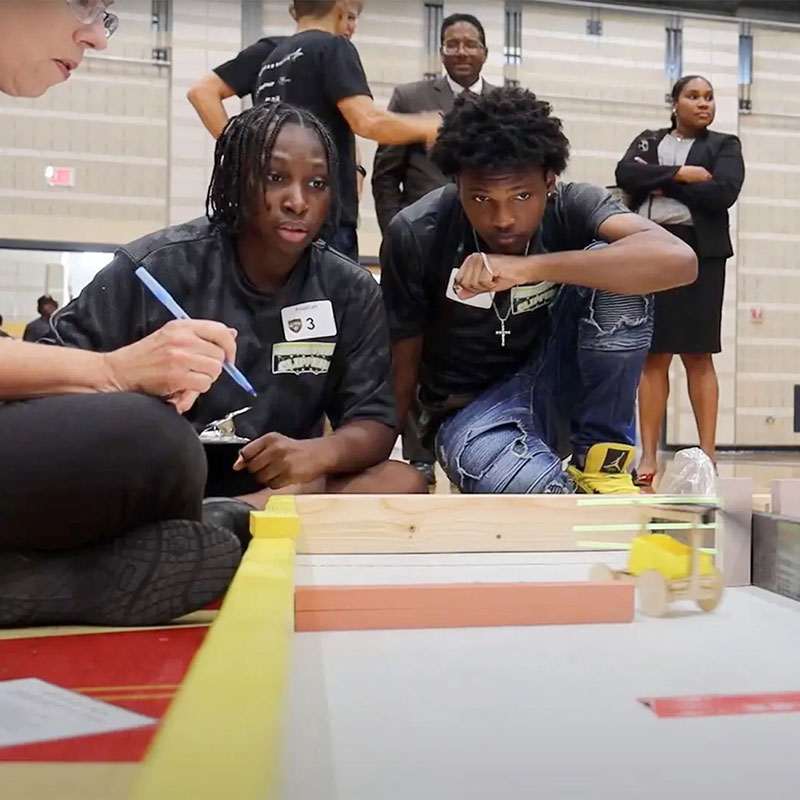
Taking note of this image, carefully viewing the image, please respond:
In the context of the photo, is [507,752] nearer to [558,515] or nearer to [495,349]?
[558,515]

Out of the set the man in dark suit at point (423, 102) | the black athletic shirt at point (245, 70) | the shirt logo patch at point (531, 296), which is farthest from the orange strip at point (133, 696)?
the man in dark suit at point (423, 102)

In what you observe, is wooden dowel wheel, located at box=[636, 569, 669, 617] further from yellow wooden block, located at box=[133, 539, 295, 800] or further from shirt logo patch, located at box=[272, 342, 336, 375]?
shirt logo patch, located at box=[272, 342, 336, 375]

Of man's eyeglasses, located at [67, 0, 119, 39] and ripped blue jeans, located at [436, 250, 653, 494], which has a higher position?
man's eyeglasses, located at [67, 0, 119, 39]

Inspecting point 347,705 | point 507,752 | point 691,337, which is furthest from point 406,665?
point 691,337

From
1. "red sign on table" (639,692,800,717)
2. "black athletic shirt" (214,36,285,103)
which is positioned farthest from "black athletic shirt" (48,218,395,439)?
"red sign on table" (639,692,800,717)

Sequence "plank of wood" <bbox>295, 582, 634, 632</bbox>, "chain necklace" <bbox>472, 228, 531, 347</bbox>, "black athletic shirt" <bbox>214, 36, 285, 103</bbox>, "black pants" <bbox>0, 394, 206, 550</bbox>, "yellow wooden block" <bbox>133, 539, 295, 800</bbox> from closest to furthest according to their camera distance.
→ "yellow wooden block" <bbox>133, 539, 295, 800</bbox> < "black pants" <bbox>0, 394, 206, 550</bbox> < "plank of wood" <bbox>295, 582, 634, 632</bbox> < "chain necklace" <bbox>472, 228, 531, 347</bbox> < "black athletic shirt" <bbox>214, 36, 285, 103</bbox>

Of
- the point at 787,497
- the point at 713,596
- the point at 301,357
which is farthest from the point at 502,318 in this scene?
the point at 713,596

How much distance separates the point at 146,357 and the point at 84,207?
4629 mm

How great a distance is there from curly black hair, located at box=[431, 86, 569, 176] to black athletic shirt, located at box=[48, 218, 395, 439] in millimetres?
307

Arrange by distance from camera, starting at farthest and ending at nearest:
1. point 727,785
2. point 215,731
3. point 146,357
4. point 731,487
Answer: point 731,487 → point 146,357 → point 727,785 → point 215,731

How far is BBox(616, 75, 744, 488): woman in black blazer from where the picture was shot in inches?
108

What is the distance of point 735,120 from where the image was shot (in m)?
5.80

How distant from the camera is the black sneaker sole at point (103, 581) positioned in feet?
2.81

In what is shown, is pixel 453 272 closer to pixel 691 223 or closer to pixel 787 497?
pixel 787 497
